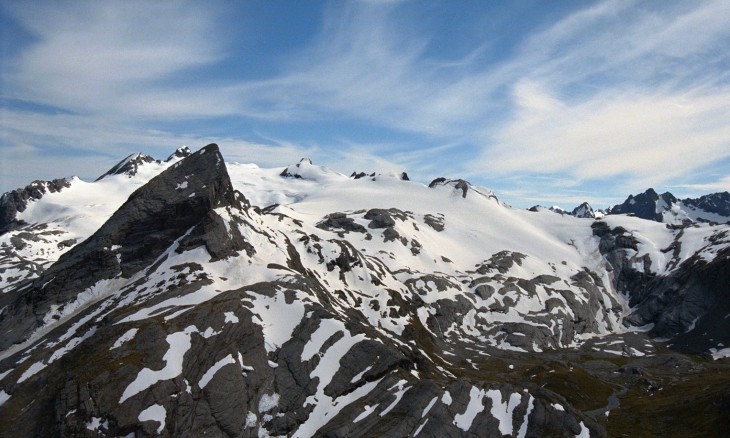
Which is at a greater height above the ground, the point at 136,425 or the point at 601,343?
the point at 136,425

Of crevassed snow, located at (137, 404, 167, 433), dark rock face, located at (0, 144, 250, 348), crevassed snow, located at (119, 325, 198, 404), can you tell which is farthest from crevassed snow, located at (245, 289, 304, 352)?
dark rock face, located at (0, 144, 250, 348)

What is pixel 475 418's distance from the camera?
85.0m

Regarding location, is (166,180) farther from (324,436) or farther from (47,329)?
(324,436)

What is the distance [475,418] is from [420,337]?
63934 millimetres

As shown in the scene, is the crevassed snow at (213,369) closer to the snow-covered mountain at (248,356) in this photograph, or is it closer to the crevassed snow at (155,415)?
the snow-covered mountain at (248,356)

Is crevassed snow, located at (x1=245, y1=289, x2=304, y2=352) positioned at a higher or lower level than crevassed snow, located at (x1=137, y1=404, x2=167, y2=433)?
higher

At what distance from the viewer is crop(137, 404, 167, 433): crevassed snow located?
74.9 metres

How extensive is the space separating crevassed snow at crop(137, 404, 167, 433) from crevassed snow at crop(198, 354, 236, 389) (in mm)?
7382

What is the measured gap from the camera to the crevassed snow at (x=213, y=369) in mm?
83375

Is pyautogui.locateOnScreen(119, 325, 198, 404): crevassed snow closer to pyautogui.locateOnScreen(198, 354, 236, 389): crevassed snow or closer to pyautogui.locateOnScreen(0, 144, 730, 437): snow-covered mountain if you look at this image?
pyautogui.locateOnScreen(0, 144, 730, 437): snow-covered mountain

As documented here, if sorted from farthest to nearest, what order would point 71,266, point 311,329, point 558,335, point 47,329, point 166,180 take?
point 558,335 → point 166,180 → point 71,266 → point 47,329 → point 311,329

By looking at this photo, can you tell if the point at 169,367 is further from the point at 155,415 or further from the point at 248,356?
the point at 248,356

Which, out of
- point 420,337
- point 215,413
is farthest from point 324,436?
point 420,337

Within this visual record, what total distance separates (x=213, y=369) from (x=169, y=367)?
7428 millimetres
